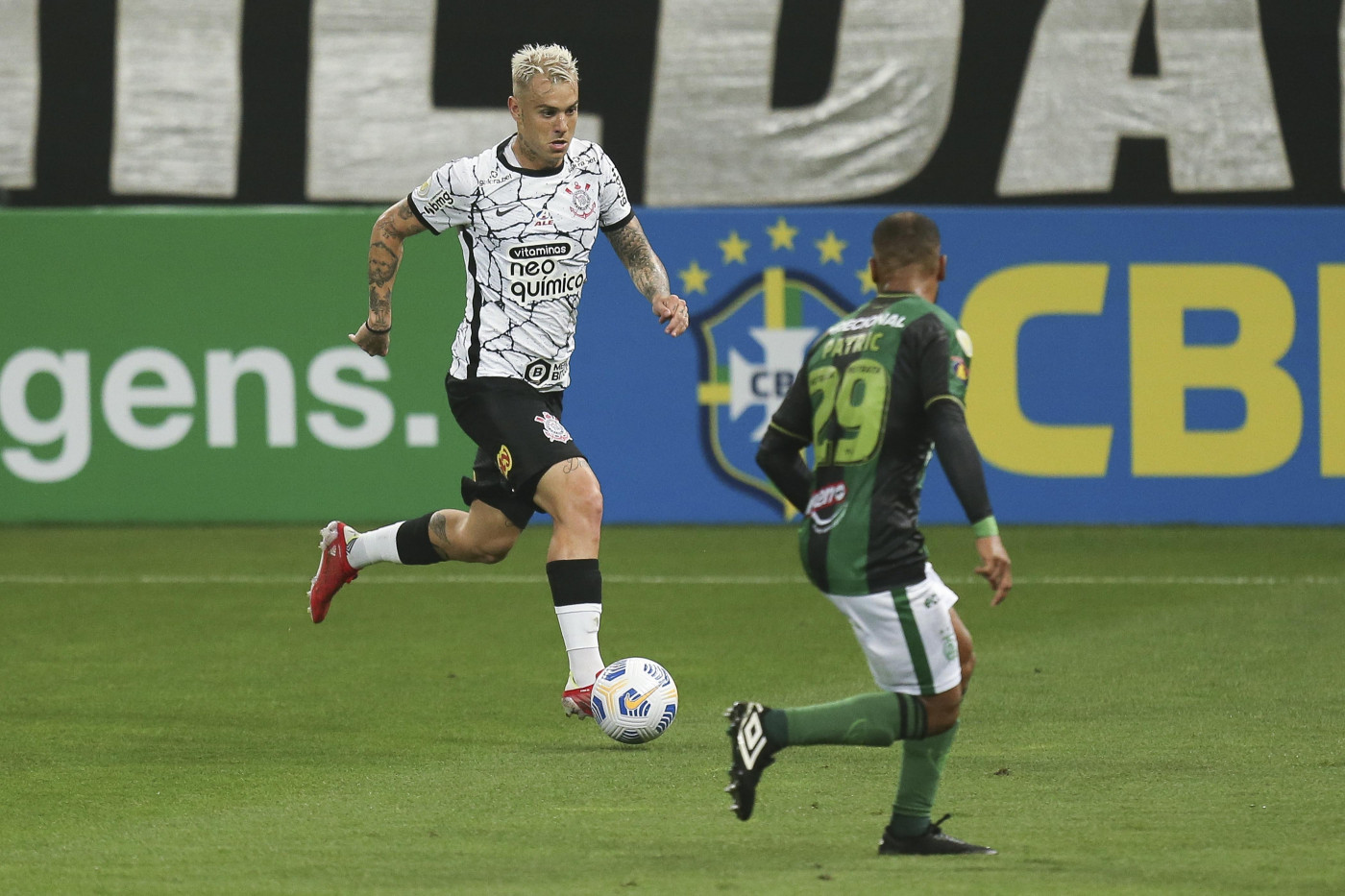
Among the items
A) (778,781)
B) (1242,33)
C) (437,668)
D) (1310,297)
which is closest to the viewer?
(778,781)

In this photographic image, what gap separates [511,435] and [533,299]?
0.47 meters

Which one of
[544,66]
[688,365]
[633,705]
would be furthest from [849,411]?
[688,365]

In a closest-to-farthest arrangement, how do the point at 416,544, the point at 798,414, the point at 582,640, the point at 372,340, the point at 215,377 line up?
the point at 798,414 → the point at 582,640 → the point at 372,340 → the point at 416,544 → the point at 215,377

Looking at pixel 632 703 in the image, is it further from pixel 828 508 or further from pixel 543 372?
pixel 828 508

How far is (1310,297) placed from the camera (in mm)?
13312

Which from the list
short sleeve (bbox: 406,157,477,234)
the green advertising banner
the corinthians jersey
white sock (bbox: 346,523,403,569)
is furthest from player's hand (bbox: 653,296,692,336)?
the green advertising banner

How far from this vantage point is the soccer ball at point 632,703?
658 centimetres

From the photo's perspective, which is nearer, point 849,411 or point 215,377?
point 849,411

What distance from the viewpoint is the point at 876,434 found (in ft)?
16.3

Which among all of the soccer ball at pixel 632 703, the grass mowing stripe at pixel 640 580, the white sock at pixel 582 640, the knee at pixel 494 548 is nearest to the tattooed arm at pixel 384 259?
the knee at pixel 494 548

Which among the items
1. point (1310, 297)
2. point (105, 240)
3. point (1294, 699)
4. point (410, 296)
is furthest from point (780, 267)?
point (1294, 699)

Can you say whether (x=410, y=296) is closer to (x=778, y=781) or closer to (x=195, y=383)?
(x=195, y=383)

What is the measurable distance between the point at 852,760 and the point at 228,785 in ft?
6.00

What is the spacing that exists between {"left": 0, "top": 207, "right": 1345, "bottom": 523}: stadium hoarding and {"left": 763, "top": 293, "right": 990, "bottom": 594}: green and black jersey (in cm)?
839
